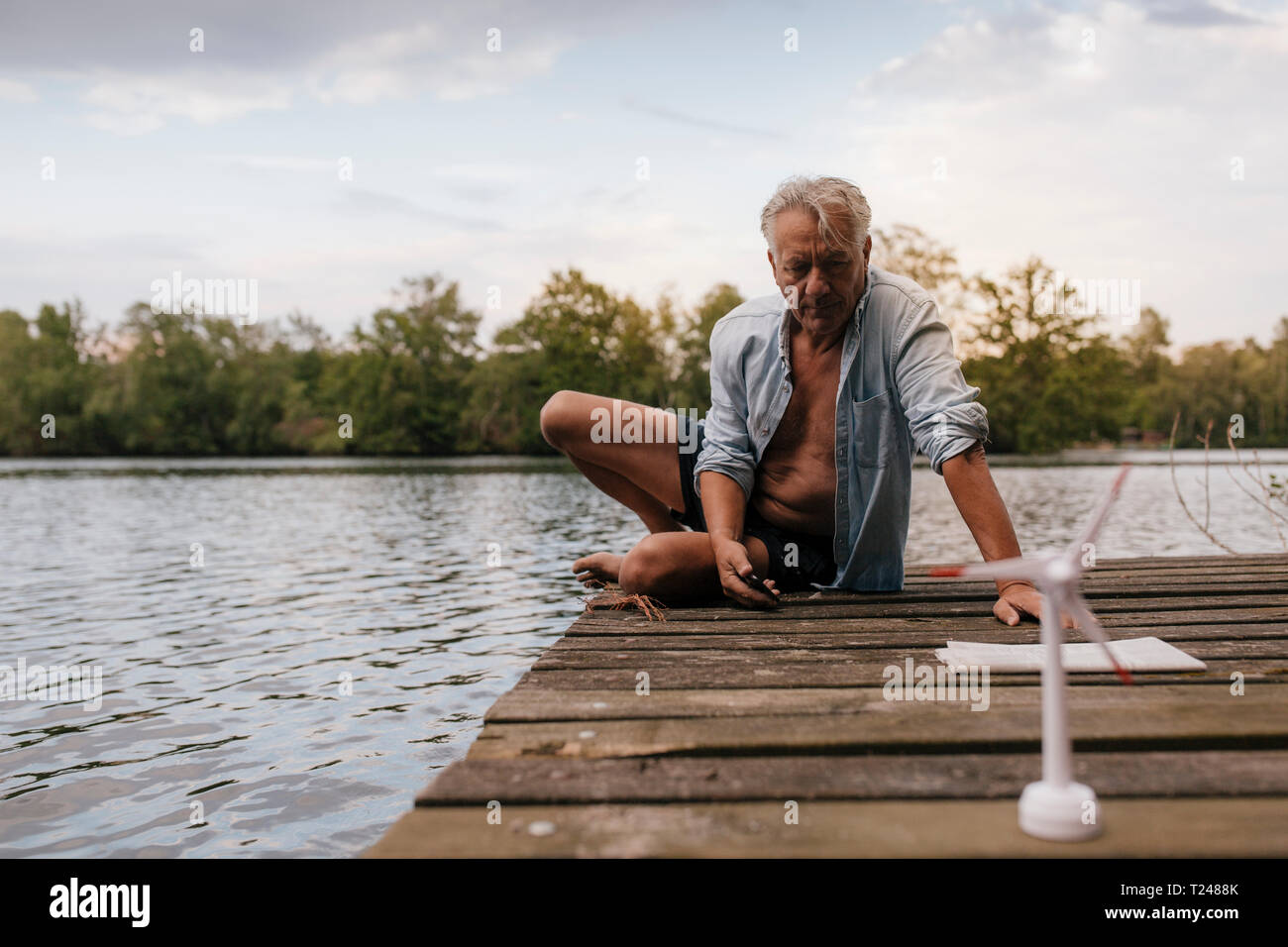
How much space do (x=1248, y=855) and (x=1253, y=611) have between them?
2884mm

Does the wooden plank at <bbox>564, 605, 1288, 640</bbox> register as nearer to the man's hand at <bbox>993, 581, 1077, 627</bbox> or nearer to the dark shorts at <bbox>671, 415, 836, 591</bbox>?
the man's hand at <bbox>993, 581, 1077, 627</bbox>

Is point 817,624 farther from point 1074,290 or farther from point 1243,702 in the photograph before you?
point 1074,290

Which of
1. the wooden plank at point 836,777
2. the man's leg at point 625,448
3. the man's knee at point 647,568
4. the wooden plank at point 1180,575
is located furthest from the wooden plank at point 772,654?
the wooden plank at point 1180,575

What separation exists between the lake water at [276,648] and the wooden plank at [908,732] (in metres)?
1.70

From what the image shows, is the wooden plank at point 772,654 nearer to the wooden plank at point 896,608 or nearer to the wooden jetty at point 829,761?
the wooden jetty at point 829,761

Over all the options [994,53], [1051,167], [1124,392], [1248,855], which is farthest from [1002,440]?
[1248,855]

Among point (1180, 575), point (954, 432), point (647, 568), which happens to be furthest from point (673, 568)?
point (1180, 575)

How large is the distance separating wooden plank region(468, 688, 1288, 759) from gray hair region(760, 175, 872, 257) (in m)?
1.85

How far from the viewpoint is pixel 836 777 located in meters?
1.94

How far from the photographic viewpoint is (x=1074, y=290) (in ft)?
207

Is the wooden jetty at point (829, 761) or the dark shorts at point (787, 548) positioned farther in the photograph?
the dark shorts at point (787, 548)

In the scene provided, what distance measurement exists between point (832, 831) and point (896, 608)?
2504mm

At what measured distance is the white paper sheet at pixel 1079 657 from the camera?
278 cm

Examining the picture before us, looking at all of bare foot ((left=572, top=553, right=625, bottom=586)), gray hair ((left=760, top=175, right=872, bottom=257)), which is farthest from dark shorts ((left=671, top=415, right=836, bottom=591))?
gray hair ((left=760, top=175, right=872, bottom=257))
